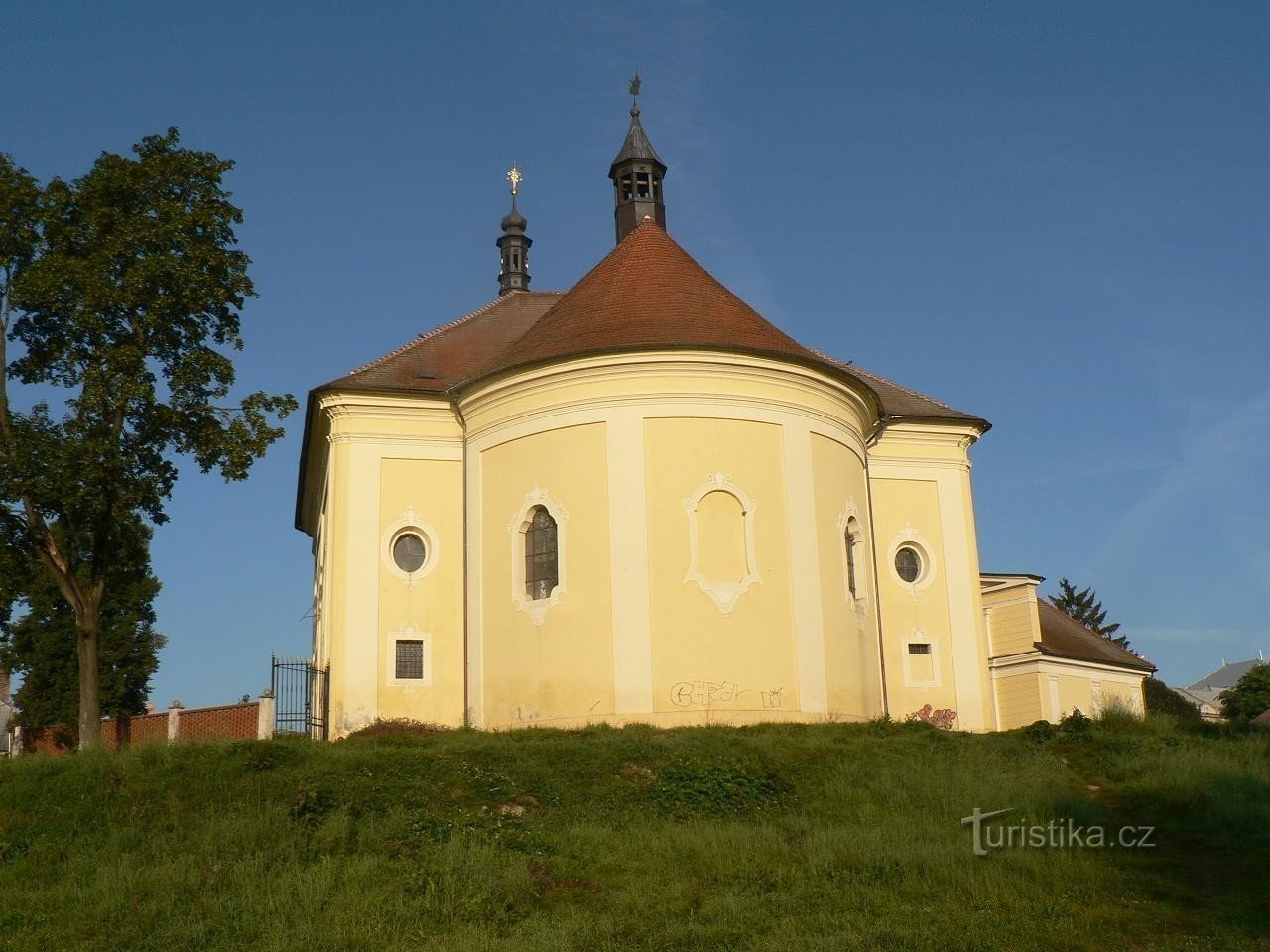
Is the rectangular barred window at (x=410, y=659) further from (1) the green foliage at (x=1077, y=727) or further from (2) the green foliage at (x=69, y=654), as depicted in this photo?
(2) the green foliage at (x=69, y=654)

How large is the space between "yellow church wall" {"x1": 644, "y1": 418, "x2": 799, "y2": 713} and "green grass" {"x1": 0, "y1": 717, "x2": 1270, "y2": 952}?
Result: 234 centimetres

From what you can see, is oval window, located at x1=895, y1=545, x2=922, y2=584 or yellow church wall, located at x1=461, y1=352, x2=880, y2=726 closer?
yellow church wall, located at x1=461, y1=352, x2=880, y2=726

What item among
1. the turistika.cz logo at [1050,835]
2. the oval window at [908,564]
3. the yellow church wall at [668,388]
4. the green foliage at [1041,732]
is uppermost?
the yellow church wall at [668,388]

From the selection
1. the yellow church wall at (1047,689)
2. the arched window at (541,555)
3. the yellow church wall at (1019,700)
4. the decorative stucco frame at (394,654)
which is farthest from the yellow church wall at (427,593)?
the yellow church wall at (1047,689)

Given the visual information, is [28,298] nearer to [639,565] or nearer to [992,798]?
[639,565]

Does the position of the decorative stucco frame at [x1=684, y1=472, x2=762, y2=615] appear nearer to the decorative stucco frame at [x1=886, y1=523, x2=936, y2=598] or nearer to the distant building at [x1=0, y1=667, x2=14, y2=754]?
the decorative stucco frame at [x1=886, y1=523, x2=936, y2=598]

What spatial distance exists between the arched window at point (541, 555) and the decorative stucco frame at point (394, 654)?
108 inches

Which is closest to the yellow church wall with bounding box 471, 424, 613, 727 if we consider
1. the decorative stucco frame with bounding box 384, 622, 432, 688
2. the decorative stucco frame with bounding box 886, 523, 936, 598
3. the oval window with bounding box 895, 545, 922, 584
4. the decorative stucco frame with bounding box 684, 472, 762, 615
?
the decorative stucco frame with bounding box 384, 622, 432, 688

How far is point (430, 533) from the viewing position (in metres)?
25.5

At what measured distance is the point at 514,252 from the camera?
127 feet

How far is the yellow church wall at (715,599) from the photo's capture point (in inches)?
857

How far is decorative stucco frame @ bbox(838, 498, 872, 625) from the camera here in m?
24.1

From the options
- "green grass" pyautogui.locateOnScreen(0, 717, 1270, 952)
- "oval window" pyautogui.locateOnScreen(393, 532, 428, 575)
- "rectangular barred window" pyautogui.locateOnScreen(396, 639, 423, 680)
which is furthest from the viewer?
"oval window" pyautogui.locateOnScreen(393, 532, 428, 575)

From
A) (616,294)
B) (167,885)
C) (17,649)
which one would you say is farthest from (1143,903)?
(17,649)
